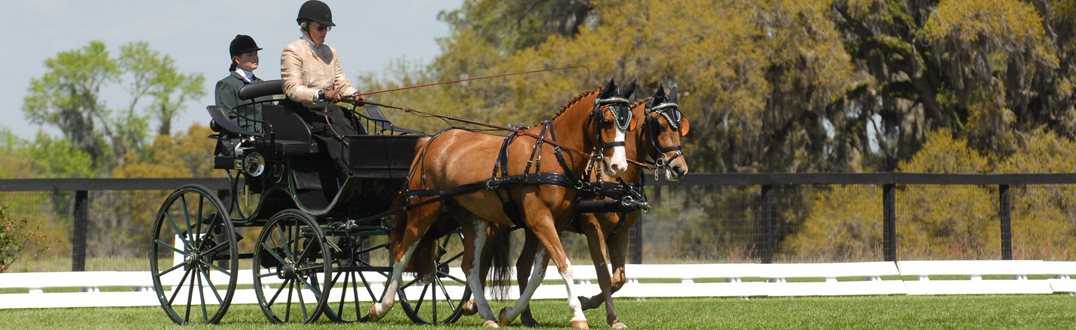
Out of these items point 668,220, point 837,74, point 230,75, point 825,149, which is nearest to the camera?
point 230,75

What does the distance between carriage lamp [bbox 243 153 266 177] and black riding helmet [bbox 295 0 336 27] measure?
39.3 inches

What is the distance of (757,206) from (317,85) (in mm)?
10791

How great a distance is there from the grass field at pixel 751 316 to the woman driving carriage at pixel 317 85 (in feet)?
4.34

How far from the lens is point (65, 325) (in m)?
8.00

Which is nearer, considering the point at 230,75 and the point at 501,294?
the point at 501,294

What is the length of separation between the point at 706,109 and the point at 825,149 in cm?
343

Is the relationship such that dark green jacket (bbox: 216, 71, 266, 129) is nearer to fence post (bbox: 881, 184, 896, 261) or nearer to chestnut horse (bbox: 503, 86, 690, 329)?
chestnut horse (bbox: 503, 86, 690, 329)

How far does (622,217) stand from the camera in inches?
297

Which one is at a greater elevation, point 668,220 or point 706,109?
point 706,109

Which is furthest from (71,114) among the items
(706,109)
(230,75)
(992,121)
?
(230,75)

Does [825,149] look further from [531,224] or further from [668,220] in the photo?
[531,224]

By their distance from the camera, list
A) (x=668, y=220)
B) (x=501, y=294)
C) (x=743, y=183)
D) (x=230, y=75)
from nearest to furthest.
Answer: (x=501, y=294) → (x=230, y=75) → (x=743, y=183) → (x=668, y=220)

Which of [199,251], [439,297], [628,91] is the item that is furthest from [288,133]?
[439,297]

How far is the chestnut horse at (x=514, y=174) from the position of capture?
666 cm
